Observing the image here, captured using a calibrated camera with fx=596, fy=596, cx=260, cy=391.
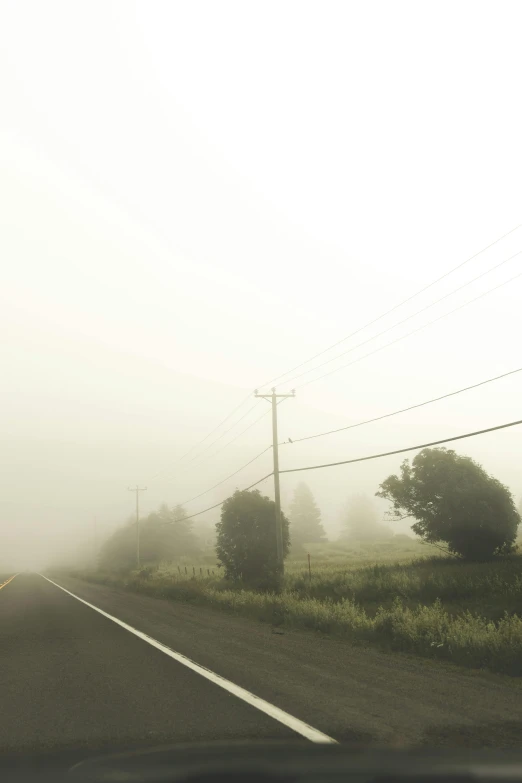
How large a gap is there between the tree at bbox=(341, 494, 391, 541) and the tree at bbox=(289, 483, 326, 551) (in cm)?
1245

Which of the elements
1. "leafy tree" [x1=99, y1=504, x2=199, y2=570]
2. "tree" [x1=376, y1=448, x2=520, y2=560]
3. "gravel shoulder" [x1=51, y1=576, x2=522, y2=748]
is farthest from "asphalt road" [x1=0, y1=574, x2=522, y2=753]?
"leafy tree" [x1=99, y1=504, x2=199, y2=570]

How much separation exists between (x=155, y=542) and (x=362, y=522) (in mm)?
43187

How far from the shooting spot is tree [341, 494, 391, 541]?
115062mm

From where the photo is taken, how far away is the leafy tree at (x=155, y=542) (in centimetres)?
9481

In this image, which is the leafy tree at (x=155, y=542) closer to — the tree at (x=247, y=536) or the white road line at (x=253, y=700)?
the tree at (x=247, y=536)

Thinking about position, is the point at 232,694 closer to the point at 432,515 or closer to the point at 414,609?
the point at 414,609

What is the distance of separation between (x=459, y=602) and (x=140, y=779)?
57.8 ft

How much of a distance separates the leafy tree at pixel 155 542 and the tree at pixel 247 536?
56141mm

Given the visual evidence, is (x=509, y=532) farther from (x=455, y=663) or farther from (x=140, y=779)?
(x=140, y=779)

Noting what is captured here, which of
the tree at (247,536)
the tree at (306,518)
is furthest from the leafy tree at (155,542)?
the tree at (247,536)

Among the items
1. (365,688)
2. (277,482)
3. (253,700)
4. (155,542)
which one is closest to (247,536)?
(277,482)

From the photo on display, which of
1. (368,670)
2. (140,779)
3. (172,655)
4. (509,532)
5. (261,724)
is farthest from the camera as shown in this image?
(509,532)

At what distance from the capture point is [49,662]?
975 centimetres

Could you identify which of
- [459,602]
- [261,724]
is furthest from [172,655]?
[459,602]
